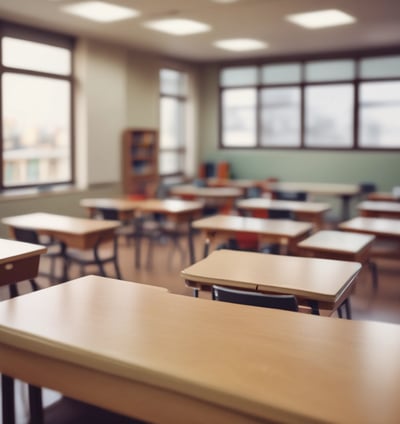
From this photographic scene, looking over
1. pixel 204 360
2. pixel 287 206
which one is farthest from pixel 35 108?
pixel 204 360

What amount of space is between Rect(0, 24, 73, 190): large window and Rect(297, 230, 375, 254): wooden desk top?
4.61 m

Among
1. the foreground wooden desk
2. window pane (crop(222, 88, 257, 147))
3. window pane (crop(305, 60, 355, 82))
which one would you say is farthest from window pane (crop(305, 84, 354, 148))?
the foreground wooden desk

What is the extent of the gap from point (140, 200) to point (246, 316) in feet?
15.9

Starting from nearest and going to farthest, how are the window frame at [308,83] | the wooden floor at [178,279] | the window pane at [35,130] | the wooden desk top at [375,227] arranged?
the wooden desk top at [375,227], the wooden floor at [178,279], the window pane at [35,130], the window frame at [308,83]

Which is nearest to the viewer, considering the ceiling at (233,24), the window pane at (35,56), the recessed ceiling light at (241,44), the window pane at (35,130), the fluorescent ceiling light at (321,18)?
the ceiling at (233,24)

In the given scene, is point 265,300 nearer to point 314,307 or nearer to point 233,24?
point 314,307

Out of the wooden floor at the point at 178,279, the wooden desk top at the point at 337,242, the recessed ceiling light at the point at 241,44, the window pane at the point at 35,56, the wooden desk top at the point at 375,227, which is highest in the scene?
the recessed ceiling light at the point at 241,44

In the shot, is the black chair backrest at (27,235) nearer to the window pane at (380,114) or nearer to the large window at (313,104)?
the large window at (313,104)

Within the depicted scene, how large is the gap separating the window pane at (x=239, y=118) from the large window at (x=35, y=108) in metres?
3.65

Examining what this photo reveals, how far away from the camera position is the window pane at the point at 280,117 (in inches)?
391

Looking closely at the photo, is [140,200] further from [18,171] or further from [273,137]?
[273,137]

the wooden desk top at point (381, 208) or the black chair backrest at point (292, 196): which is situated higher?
the black chair backrest at point (292, 196)

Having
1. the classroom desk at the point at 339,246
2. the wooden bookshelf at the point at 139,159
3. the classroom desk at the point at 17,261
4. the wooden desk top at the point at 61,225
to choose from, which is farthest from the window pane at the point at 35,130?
the classroom desk at the point at 339,246

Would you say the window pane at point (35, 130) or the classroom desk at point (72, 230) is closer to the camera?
the classroom desk at point (72, 230)
